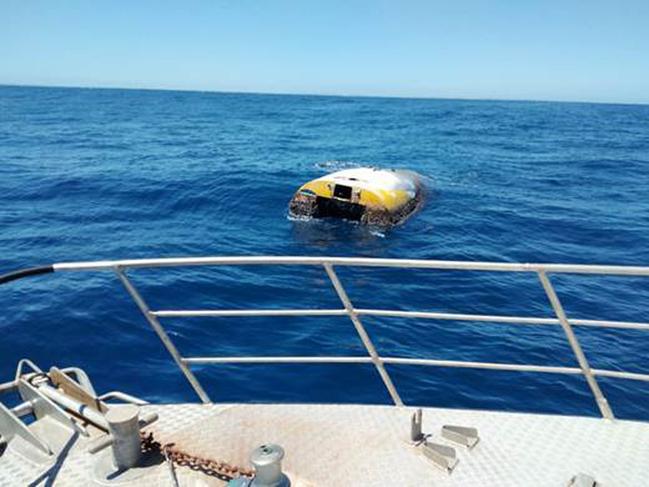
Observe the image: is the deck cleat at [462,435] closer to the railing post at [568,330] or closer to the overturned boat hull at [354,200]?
the railing post at [568,330]

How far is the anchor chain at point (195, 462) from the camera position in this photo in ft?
10.3

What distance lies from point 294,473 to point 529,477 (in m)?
1.53

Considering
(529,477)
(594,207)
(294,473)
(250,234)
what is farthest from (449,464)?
(594,207)

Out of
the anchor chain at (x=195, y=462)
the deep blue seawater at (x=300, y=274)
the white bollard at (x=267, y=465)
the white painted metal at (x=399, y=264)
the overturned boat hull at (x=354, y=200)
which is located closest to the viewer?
the white bollard at (x=267, y=465)

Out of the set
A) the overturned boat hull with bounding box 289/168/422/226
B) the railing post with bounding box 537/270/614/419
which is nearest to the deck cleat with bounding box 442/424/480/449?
the railing post with bounding box 537/270/614/419

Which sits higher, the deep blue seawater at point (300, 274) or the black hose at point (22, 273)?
the black hose at point (22, 273)

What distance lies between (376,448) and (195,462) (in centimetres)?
124

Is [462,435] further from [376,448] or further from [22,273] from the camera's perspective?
[22,273]

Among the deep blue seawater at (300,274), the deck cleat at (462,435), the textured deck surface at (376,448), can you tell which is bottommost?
the deep blue seawater at (300,274)

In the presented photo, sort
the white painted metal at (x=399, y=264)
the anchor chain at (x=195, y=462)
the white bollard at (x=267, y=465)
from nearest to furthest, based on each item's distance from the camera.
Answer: the white bollard at (x=267, y=465)
the white painted metal at (x=399, y=264)
the anchor chain at (x=195, y=462)

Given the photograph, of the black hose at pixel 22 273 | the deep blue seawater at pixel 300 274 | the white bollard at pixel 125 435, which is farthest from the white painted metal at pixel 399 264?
the deep blue seawater at pixel 300 274

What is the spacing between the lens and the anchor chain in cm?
313

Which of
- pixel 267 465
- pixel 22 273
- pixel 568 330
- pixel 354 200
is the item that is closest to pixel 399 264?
pixel 568 330

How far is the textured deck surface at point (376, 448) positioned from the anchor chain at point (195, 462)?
45 mm
